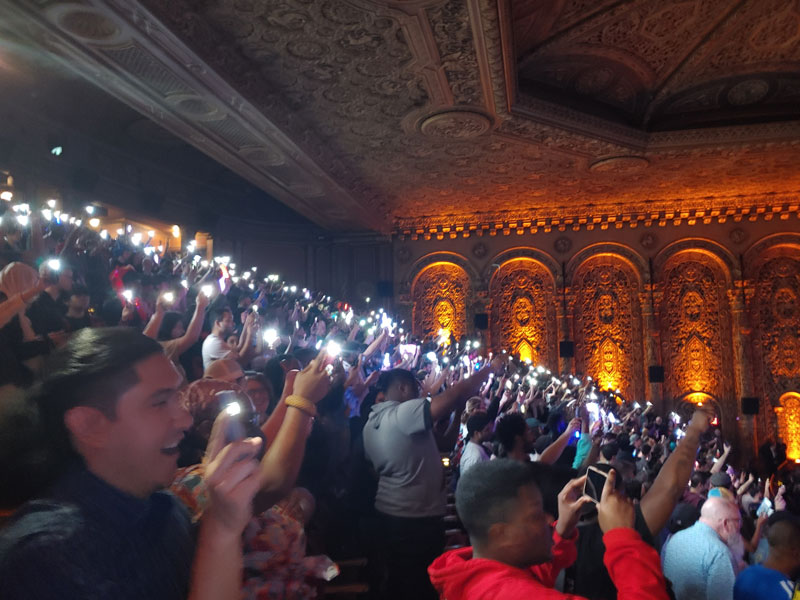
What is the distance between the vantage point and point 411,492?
12.0ft

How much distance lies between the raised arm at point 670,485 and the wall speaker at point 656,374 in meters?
13.5

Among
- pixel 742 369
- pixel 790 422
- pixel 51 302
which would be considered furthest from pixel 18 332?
pixel 790 422

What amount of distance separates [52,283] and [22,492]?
9.21ft

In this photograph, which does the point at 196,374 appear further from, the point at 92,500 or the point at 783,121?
the point at 783,121

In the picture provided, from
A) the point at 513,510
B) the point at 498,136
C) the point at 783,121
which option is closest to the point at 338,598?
the point at 513,510

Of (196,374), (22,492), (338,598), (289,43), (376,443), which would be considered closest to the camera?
(22,492)

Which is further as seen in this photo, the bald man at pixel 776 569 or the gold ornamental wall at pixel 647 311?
the gold ornamental wall at pixel 647 311

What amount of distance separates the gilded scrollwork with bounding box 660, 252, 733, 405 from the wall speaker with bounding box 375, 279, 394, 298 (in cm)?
692

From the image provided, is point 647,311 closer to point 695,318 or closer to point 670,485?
point 695,318

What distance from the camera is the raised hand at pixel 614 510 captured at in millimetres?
1807

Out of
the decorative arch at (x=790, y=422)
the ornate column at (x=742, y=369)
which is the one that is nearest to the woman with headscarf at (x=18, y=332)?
the ornate column at (x=742, y=369)

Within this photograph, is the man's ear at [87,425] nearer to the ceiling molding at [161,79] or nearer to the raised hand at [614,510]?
the raised hand at [614,510]

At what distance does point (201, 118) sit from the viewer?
873 cm

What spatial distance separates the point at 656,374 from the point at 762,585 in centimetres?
1240
